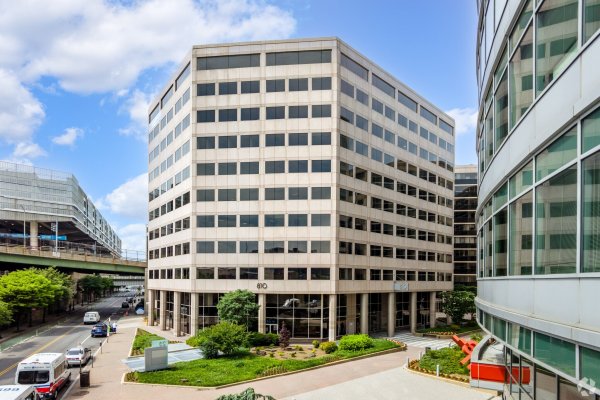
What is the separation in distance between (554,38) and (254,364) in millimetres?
30528

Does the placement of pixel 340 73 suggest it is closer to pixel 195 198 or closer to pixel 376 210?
pixel 376 210

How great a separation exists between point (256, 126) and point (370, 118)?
1337 centimetres

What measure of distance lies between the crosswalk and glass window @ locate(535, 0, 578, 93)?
41958mm

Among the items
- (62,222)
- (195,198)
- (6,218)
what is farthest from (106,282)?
(195,198)

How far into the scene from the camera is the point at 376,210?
185ft

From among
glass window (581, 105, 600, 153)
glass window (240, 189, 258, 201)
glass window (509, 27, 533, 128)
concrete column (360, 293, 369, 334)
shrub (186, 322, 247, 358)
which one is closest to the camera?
glass window (581, 105, 600, 153)

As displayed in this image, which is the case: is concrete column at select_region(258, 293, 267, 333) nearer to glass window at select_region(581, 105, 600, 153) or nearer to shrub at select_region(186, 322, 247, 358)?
shrub at select_region(186, 322, 247, 358)

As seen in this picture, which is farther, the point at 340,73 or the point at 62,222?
the point at 62,222

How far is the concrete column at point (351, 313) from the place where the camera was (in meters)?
52.4

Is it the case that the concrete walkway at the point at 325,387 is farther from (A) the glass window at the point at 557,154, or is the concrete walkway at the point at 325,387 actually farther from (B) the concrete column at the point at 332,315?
(A) the glass window at the point at 557,154

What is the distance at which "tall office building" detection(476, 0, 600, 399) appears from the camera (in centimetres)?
834

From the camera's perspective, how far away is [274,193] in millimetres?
50500

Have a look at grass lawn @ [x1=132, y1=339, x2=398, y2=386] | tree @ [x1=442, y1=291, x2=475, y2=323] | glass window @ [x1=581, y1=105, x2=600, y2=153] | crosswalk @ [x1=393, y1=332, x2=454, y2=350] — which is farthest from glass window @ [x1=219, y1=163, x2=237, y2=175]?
glass window @ [x1=581, y1=105, x2=600, y2=153]

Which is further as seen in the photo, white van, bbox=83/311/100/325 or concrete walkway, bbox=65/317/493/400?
white van, bbox=83/311/100/325
